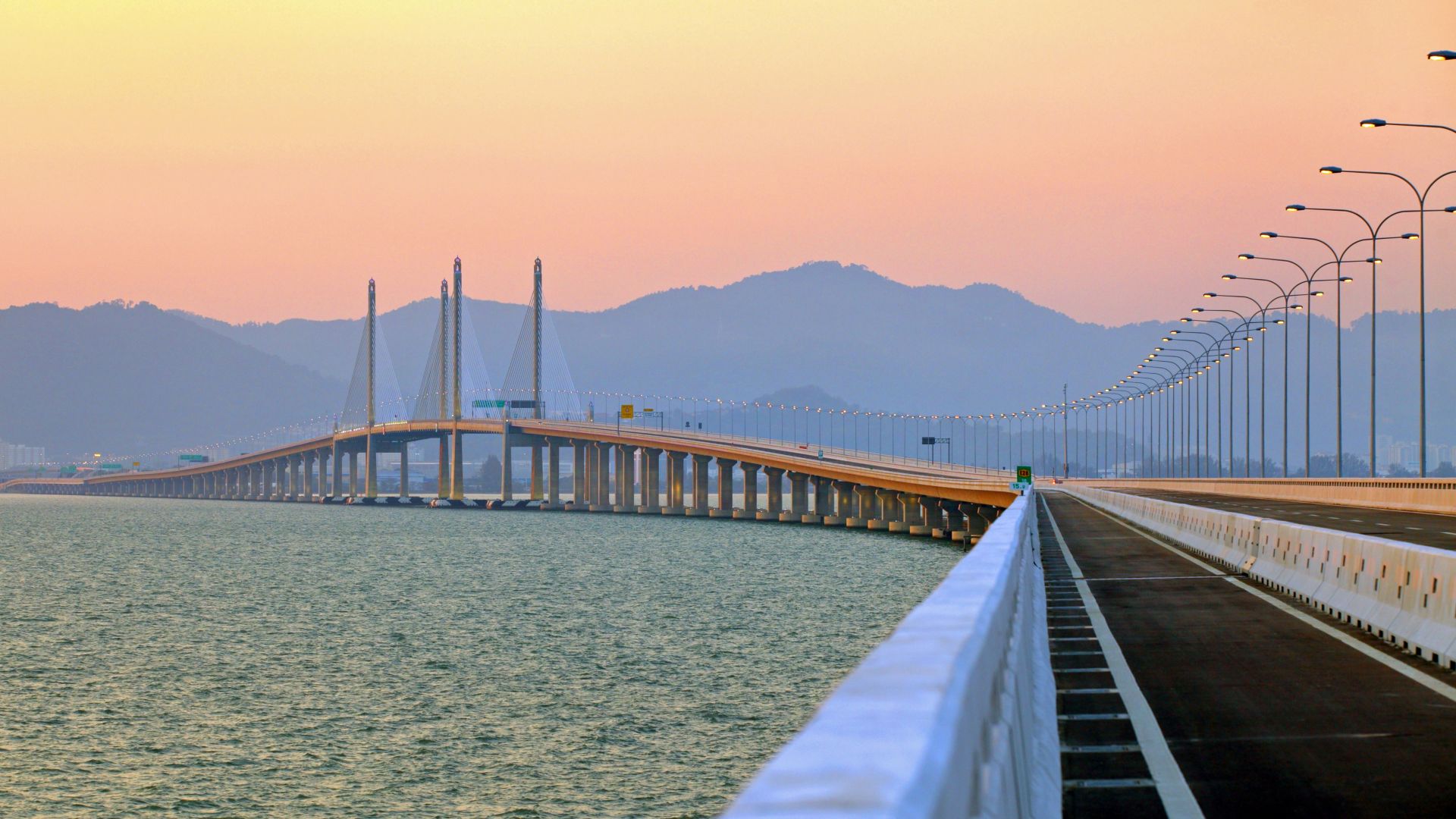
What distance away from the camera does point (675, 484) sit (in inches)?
6599

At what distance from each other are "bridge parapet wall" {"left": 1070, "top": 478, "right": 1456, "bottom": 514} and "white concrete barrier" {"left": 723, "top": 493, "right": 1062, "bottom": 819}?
47.6 meters

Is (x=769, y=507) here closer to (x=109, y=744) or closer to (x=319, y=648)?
(x=319, y=648)

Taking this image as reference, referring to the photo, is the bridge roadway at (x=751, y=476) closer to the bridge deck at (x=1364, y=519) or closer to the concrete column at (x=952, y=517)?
the concrete column at (x=952, y=517)

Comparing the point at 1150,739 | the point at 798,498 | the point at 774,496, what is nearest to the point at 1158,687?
the point at 1150,739

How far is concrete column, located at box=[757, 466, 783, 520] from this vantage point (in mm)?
147250

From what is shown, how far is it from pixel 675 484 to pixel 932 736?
164m

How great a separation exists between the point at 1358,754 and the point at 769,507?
138449mm

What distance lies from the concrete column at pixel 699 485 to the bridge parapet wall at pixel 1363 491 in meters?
63.0

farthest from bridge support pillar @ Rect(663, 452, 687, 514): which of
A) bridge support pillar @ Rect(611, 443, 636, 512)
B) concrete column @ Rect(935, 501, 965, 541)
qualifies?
concrete column @ Rect(935, 501, 965, 541)

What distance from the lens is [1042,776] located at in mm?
8602

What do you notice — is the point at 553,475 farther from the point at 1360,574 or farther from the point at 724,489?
the point at 1360,574

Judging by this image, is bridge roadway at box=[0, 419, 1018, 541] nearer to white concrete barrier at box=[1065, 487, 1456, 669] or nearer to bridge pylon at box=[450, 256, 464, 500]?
bridge pylon at box=[450, 256, 464, 500]

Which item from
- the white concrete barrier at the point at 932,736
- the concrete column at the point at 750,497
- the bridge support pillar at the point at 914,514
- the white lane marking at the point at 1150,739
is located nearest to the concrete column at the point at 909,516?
the bridge support pillar at the point at 914,514

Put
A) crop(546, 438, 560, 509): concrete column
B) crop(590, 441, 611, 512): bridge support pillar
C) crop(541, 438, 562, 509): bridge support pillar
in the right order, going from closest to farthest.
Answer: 1. crop(590, 441, 611, 512): bridge support pillar
2. crop(541, 438, 562, 509): bridge support pillar
3. crop(546, 438, 560, 509): concrete column
